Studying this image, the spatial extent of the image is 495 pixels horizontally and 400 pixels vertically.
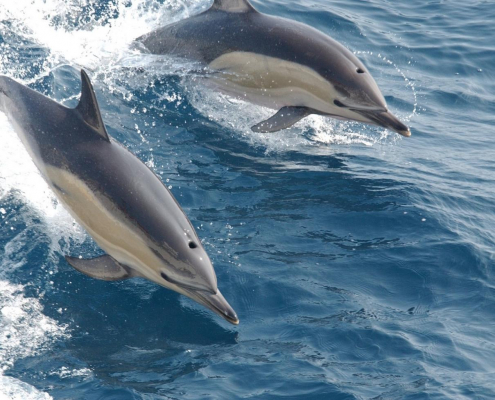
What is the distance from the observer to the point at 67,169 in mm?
6727

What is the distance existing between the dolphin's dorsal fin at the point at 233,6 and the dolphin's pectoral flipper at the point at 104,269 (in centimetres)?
444

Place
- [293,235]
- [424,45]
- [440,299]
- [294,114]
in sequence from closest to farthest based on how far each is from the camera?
[440,299], [293,235], [294,114], [424,45]

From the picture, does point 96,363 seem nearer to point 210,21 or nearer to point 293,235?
point 293,235

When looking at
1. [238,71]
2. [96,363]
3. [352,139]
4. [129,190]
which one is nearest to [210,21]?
[238,71]

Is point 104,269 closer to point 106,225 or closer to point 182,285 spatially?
point 106,225

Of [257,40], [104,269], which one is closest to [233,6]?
[257,40]

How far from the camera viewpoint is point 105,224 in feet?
21.4

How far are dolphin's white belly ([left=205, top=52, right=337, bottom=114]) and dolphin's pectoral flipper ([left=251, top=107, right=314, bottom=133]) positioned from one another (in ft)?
0.33

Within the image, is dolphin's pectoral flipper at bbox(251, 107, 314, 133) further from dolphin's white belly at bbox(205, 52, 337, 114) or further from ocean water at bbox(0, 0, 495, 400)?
ocean water at bbox(0, 0, 495, 400)

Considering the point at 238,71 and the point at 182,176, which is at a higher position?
the point at 238,71

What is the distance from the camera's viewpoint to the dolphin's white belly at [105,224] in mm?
6371

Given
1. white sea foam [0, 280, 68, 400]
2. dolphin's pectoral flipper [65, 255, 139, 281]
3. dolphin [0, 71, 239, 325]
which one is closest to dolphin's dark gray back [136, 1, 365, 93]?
dolphin [0, 71, 239, 325]

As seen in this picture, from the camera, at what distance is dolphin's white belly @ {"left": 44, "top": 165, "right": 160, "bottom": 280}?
6371mm

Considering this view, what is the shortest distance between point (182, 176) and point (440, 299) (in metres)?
3.16
